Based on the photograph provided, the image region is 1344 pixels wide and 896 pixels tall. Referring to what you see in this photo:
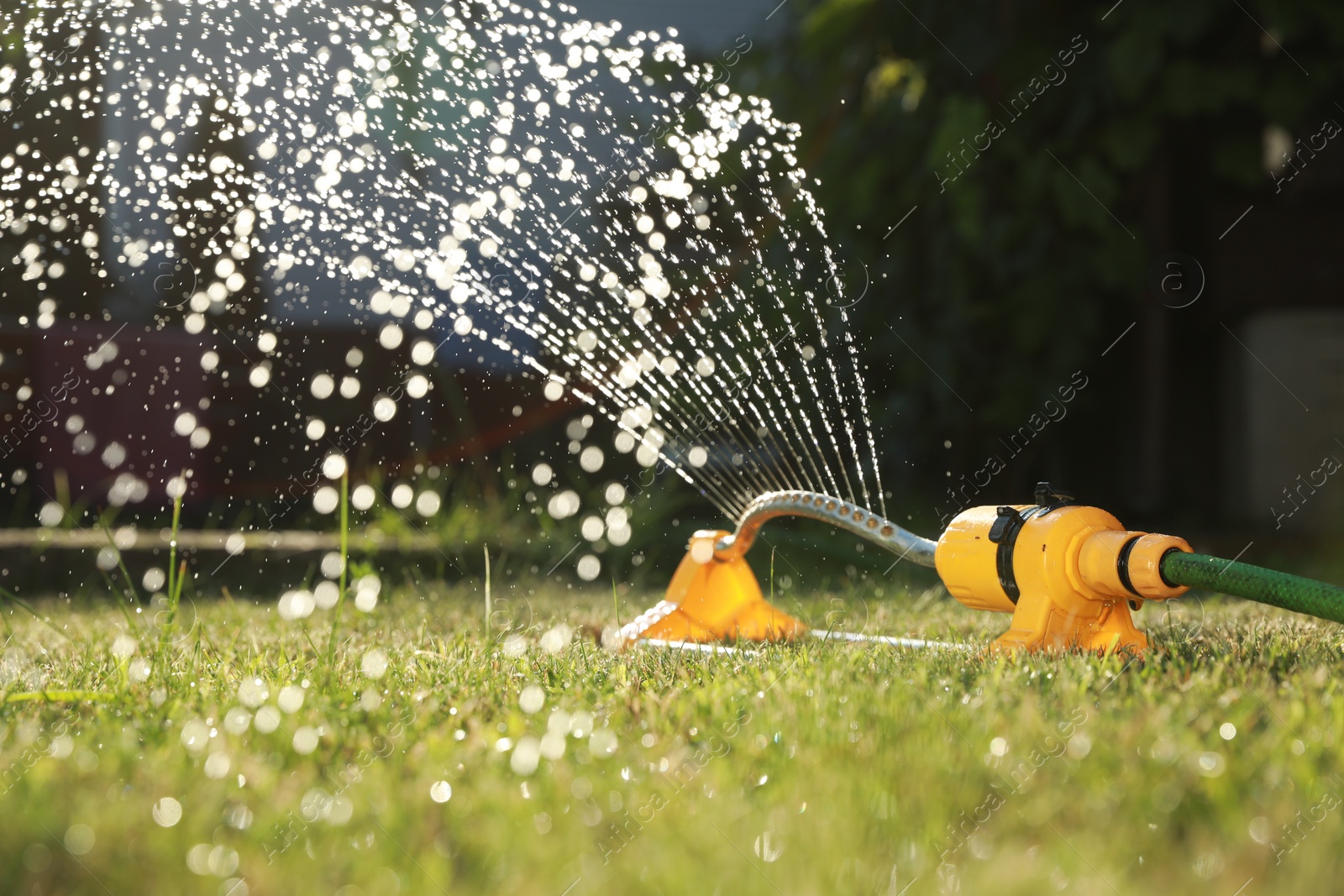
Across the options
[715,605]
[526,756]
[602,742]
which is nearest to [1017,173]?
[715,605]

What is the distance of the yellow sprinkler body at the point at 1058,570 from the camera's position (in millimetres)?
2051

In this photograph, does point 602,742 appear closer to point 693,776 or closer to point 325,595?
point 693,776

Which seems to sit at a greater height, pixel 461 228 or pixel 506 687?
pixel 461 228

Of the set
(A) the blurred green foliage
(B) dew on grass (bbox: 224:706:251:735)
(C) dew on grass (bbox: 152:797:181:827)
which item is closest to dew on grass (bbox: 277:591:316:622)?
(B) dew on grass (bbox: 224:706:251:735)

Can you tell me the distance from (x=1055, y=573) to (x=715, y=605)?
91 cm

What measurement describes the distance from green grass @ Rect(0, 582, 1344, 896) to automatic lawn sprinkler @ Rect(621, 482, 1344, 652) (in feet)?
0.44

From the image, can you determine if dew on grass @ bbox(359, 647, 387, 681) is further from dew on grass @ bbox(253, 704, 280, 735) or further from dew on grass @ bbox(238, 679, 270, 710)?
dew on grass @ bbox(253, 704, 280, 735)

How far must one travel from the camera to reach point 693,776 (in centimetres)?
139

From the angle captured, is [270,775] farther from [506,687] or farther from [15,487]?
[15,487]

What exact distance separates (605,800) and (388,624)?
6.02 feet

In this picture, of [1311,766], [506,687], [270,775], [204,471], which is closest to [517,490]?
[204,471]

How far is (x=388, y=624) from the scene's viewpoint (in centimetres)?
299

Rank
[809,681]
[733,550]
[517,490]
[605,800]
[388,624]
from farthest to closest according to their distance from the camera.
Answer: [517,490], [388,624], [733,550], [809,681], [605,800]

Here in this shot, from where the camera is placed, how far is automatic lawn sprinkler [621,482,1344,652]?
76.4 inches
